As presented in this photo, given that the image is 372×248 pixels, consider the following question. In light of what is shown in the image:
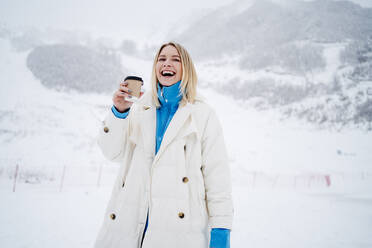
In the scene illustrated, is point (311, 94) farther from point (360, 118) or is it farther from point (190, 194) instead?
point (190, 194)

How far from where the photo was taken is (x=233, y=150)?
11.9 metres

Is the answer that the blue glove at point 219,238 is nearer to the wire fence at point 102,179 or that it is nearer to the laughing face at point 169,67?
the laughing face at point 169,67

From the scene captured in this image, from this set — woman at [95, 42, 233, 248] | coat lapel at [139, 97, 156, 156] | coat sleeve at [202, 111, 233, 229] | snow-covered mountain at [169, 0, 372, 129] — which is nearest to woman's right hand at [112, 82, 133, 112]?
woman at [95, 42, 233, 248]

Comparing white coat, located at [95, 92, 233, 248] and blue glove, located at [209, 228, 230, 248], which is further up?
white coat, located at [95, 92, 233, 248]

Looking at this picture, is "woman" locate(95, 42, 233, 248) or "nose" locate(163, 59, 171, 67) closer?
"woman" locate(95, 42, 233, 248)

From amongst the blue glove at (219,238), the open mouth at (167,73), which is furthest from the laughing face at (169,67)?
the blue glove at (219,238)

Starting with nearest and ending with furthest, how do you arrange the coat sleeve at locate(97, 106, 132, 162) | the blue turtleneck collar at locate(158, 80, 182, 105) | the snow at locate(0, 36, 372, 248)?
the coat sleeve at locate(97, 106, 132, 162) < the blue turtleneck collar at locate(158, 80, 182, 105) < the snow at locate(0, 36, 372, 248)

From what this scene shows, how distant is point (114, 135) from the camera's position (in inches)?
56.2

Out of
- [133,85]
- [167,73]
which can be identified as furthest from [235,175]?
[133,85]

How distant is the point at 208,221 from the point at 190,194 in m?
0.23

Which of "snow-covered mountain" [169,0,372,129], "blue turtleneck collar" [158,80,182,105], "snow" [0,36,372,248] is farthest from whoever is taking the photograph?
"snow-covered mountain" [169,0,372,129]

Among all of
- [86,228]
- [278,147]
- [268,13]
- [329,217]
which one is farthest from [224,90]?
[268,13]

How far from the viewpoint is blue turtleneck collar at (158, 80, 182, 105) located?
1532 mm

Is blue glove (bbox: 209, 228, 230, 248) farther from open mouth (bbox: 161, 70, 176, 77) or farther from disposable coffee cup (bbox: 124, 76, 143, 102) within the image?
open mouth (bbox: 161, 70, 176, 77)
